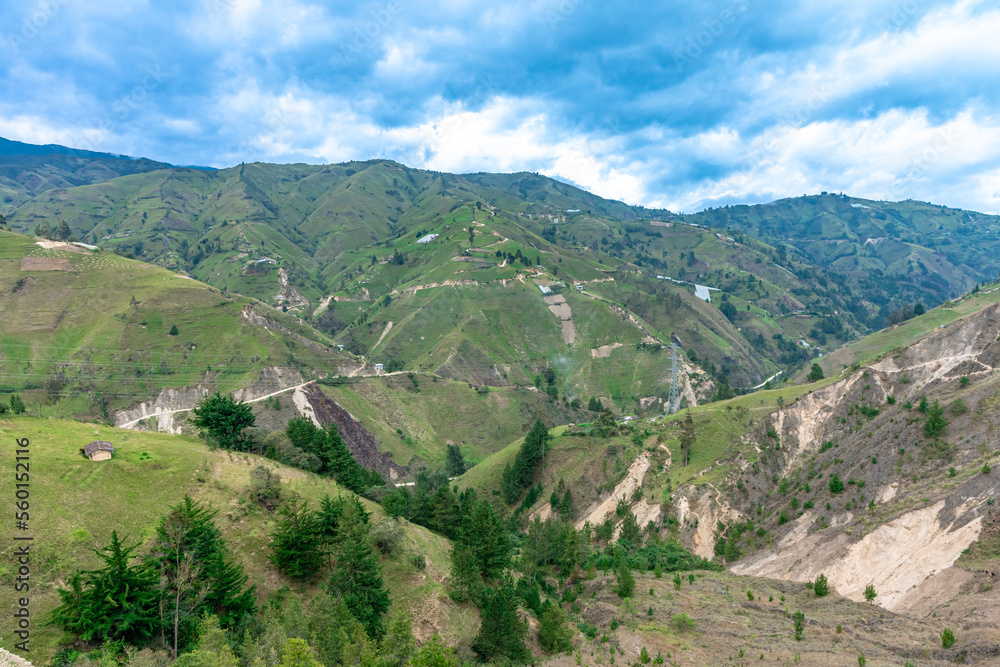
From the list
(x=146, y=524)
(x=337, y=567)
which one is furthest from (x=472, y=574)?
(x=146, y=524)

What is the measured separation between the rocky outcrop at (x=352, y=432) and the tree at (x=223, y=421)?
229 ft

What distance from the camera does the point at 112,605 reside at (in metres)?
29.8

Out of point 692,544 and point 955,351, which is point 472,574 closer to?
point 692,544

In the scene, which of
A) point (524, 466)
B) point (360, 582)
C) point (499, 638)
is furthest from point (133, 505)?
point (524, 466)

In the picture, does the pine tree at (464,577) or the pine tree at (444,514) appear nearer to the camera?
the pine tree at (464,577)

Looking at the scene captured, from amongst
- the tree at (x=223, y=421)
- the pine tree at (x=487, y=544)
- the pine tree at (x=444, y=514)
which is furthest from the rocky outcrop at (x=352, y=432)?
the pine tree at (x=487, y=544)

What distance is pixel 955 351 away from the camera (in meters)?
75.4

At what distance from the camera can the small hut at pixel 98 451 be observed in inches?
1727

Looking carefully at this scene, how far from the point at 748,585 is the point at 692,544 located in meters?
16.7

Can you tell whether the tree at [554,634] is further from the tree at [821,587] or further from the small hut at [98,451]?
the small hut at [98,451]

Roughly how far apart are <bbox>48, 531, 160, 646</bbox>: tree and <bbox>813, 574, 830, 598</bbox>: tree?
192 feet

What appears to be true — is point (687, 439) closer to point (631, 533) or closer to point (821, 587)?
point (631, 533)

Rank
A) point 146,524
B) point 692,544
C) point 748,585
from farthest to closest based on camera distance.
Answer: point 692,544 < point 748,585 < point 146,524

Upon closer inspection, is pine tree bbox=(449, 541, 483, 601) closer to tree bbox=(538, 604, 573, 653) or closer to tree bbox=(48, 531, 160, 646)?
tree bbox=(538, 604, 573, 653)
